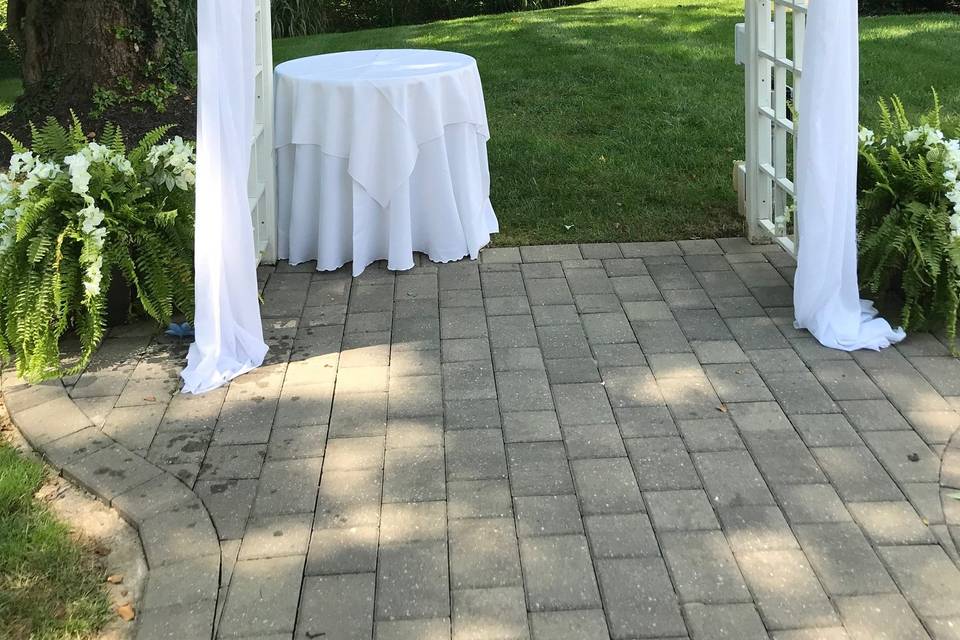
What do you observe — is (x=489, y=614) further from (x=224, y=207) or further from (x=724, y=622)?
(x=224, y=207)

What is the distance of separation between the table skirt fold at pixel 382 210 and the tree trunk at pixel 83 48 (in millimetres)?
1919

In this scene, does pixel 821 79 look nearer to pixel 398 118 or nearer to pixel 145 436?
pixel 398 118

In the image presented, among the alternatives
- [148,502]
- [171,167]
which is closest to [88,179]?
[171,167]

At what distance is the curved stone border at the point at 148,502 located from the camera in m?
2.66

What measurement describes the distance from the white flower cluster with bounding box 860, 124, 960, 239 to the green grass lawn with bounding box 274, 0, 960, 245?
1304mm

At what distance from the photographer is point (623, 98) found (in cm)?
804

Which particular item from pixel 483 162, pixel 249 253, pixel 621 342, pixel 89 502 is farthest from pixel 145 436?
pixel 483 162

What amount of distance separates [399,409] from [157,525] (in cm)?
101

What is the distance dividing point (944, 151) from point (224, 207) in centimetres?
302

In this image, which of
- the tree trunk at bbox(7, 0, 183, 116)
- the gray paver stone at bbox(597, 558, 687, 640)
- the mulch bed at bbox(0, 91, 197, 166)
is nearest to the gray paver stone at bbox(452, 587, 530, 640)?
the gray paver stone at bbox(597, 558, 687, 640)

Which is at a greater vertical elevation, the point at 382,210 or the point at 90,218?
the point at 90,218

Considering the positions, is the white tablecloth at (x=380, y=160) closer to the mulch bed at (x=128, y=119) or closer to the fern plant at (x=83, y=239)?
the fern plant at (x=83, y=239)

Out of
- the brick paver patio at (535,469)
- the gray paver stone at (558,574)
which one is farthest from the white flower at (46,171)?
the gray paver stone at (558,574)

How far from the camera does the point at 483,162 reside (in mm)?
5406
